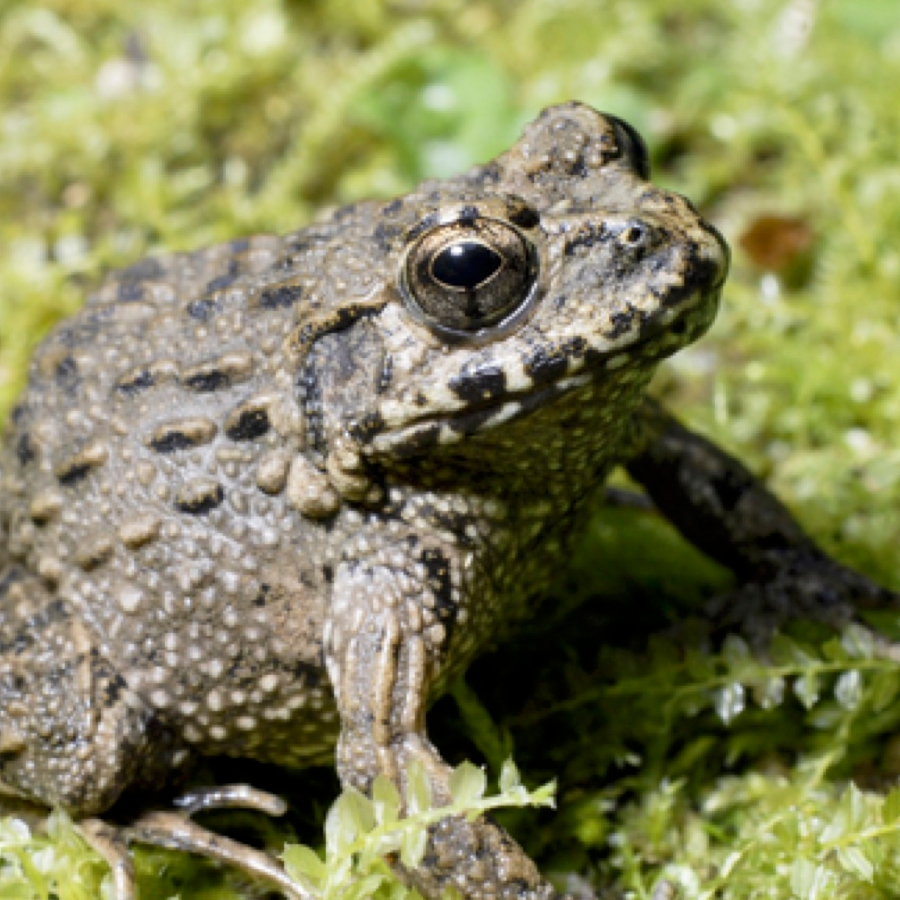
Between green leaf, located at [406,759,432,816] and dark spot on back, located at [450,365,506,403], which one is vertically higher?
dark spot on back, located at [450,365,506,403]

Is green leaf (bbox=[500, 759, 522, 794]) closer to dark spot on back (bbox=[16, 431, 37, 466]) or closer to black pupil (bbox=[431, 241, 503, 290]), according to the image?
black pupil (bbox=[431, 241, 503, 290])

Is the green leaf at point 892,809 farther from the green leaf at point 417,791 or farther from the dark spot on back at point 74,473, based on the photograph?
the dark spot on back at point 74,473

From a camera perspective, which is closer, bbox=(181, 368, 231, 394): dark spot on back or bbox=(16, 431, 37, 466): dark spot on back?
bbox=(181, 368, 231, 394): dark spot on back

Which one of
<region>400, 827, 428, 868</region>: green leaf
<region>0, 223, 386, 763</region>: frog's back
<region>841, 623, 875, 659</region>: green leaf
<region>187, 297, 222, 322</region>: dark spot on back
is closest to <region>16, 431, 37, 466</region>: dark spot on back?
<region>0, 223, 386, 763</region>: frog's back

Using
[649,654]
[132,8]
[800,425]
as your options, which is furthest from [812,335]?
[132,8]

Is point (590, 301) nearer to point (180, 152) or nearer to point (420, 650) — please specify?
point (420, 650)
